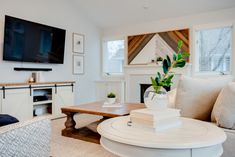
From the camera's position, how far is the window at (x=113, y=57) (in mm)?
5953

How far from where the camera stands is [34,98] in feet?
13.7

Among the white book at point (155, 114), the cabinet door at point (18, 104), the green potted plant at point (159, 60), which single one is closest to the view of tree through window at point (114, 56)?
the green potted plant at point (159, 60)

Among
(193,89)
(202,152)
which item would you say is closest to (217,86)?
(193,89)

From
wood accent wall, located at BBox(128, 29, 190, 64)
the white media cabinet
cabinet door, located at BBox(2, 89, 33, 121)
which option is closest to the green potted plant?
wood accent wall, located at BBox(128, 29, 190, 64)

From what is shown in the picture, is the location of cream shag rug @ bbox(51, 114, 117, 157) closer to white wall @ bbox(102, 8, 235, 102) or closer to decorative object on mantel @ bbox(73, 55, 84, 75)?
decorative object on mantel @ bbox(73, 55, 84, 75)

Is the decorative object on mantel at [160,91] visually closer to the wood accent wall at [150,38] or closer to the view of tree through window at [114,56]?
the wood accent wall at [150,38]

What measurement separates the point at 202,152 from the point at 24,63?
404 cm

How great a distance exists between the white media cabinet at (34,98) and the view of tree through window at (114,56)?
66.5 inches

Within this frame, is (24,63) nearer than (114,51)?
Yes

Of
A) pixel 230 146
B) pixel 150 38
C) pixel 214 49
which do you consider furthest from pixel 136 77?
pixel 230 146

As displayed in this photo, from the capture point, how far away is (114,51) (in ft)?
20.0

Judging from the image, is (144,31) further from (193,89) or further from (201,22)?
(193,89)

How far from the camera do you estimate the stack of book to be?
122cm

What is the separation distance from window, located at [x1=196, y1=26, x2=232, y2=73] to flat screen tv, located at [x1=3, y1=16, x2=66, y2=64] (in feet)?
10.5
